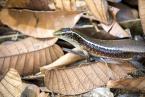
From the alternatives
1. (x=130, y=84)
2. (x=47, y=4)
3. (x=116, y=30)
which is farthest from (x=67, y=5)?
(x=130, y=84)

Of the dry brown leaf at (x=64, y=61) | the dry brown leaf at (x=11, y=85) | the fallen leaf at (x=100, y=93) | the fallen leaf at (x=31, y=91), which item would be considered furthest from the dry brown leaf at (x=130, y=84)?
the dry brown leaf at (x=11, y=85)

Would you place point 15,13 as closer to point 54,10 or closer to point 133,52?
point 54,10

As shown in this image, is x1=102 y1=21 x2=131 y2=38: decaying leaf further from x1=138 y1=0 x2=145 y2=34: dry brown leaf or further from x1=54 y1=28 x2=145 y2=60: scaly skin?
x1=138 y1=0 x2=145 y2=34: dry brown leaf

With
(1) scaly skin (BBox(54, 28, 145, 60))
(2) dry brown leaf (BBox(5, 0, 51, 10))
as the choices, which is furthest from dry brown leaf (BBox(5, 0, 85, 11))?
(1) scaly skin (BBox(54, 28, 145, 60))

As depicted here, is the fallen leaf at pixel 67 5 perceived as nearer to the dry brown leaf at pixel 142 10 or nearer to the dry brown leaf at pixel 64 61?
the dry brown leaf at pixel 64 61

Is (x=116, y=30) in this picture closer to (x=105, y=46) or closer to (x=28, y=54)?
(x=105, y=46)
